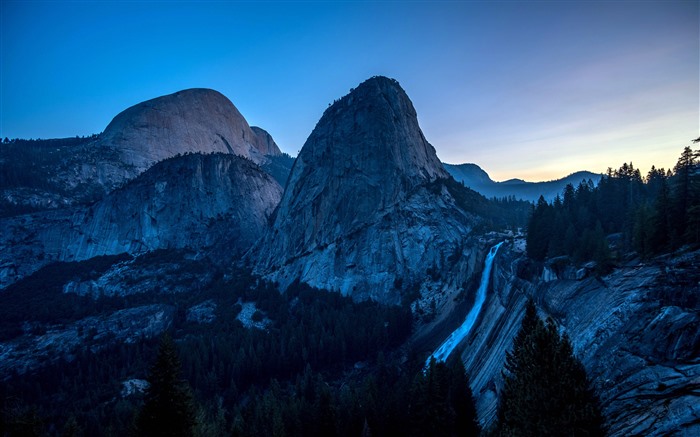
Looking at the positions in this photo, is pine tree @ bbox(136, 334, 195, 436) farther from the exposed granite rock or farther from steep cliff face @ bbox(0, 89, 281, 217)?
steep cliff face @ bbox(0, 89, 281, 217)

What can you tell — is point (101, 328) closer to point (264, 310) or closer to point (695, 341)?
point (264, 310)

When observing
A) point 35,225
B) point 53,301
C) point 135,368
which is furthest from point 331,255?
point 35,225

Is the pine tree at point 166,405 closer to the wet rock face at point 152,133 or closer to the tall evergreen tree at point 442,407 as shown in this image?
the tall evergreen tree at point 442,407

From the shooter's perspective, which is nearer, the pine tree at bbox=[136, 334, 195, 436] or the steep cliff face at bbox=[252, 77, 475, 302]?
the pine tree at bbox=[136, 334, 195, 436]

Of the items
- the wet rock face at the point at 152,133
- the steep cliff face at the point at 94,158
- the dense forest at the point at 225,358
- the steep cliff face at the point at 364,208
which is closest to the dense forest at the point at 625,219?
the dense forest at the point at 225,358

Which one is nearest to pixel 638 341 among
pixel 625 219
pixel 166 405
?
pixel 166 405

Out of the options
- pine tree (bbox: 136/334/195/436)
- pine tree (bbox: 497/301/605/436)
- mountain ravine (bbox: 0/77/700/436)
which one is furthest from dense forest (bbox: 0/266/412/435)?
pine tree (bbox: 497/301/605/436)
